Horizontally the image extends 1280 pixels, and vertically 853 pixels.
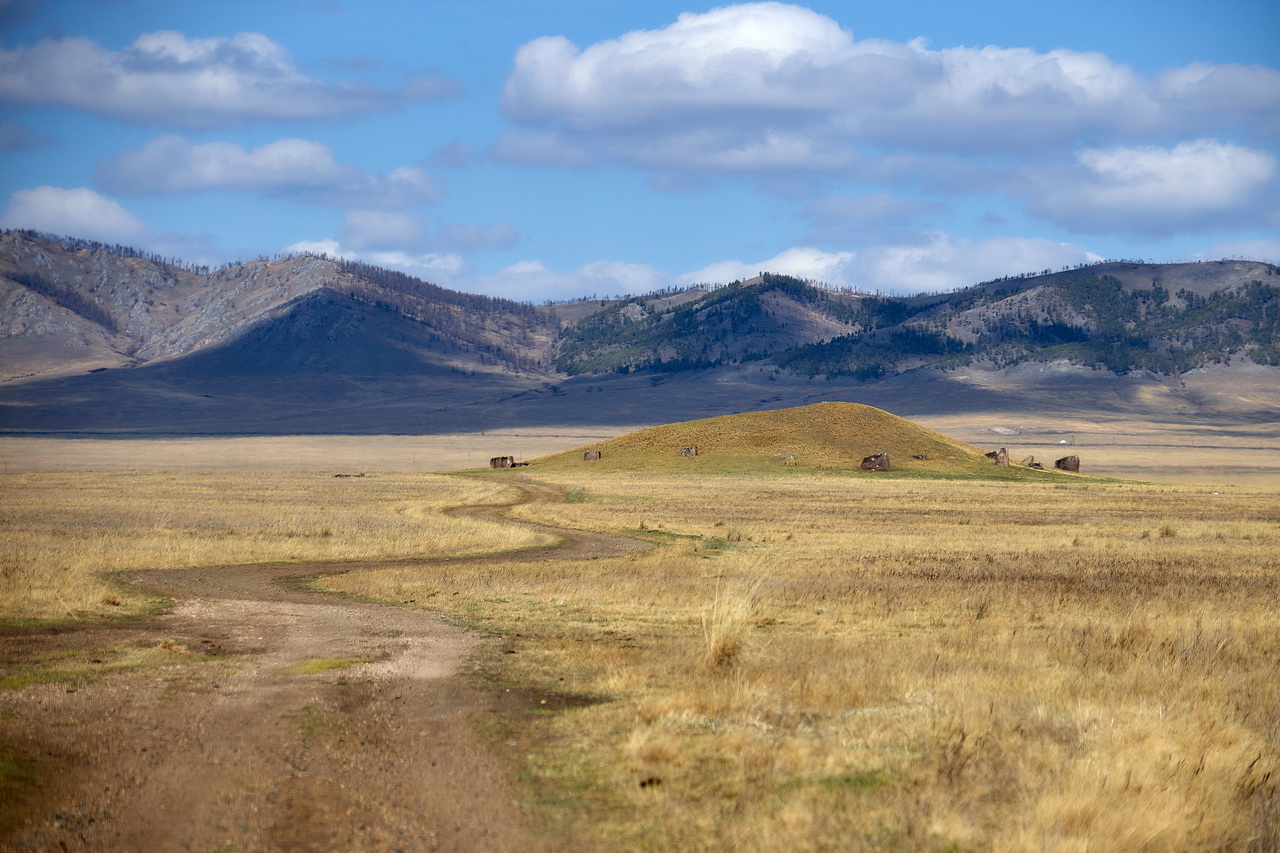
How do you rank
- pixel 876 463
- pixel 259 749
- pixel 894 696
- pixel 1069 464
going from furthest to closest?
pixel 1069 464
pixel 876 463
pixel 894 696
pixel 259 749

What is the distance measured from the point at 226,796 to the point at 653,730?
3.91 meters

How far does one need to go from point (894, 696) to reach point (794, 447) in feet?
241

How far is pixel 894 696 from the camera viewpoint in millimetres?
12602

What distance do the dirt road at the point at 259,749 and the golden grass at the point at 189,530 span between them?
5370 mm

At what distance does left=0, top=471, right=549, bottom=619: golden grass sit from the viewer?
2161cm

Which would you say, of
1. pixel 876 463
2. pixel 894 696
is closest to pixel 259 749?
pixel 894 696

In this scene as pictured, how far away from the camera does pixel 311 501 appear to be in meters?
52.4

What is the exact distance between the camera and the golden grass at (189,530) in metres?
21.6

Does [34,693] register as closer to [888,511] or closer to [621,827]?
[621,827]

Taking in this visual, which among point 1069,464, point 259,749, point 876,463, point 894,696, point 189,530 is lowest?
point 1069,464

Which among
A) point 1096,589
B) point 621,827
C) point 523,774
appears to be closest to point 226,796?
point 523,774

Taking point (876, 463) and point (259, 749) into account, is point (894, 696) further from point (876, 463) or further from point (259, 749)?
point (876, 463)

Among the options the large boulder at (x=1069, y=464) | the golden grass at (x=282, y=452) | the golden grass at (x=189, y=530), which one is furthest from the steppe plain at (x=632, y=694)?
the golden grass at (x=282, y=452)

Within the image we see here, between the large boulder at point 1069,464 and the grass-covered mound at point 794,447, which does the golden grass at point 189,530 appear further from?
the large boulder at point 1069,464
